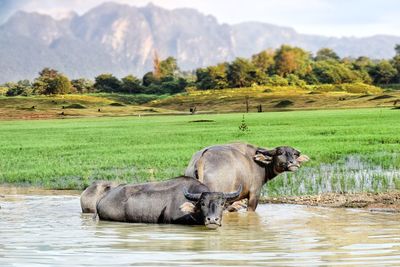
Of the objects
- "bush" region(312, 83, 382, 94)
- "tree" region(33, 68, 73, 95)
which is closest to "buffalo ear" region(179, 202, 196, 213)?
"bush" region(312, 83, 382, 94)

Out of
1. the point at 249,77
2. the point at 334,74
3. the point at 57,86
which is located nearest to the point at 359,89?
the point at 334,74

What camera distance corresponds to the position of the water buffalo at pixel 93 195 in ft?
46.6

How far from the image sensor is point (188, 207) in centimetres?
1205

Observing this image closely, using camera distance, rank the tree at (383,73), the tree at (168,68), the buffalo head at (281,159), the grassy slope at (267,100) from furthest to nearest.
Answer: the tree at (168,68) < the tree at (383,73) < the grassy slope at (267,100) < the buffalo head at (281,159)

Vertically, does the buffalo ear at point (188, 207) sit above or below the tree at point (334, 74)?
above

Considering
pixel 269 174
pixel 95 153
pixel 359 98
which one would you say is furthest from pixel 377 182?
pixel 359 98

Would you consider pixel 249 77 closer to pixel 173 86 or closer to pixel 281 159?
pixel 173 86

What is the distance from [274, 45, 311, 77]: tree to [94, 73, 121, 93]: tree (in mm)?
27417

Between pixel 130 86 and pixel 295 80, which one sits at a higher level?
pixel 295 80

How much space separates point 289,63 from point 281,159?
4878 inches

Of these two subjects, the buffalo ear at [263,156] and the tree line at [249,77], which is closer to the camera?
the buffalo ear at [263,156]

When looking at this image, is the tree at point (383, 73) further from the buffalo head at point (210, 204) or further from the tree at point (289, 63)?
the buffalo head at point (210, 204)

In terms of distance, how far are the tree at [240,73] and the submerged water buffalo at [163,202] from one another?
11373cm

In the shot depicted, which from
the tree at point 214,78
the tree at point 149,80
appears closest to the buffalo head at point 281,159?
the tree at point 214,78
